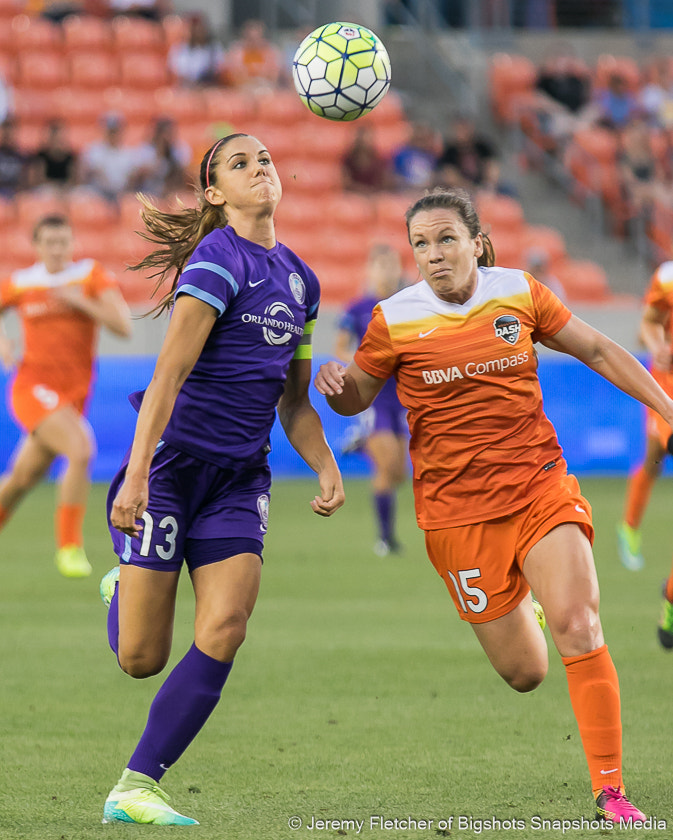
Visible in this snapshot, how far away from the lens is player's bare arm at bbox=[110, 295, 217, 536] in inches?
163

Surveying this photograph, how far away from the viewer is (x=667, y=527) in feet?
40.9

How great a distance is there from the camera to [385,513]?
35.4 ft

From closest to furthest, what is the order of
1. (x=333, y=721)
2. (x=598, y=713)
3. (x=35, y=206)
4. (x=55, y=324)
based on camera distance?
(x=598, y=713)
(x=333, y=721)
(x=55, y=324)
(x=35, y=206)

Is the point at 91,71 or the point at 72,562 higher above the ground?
the point at 91,71

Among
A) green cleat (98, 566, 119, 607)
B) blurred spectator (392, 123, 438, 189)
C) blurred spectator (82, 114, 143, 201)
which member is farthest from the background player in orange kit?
blurred spectator (82, 114, 143, 201)

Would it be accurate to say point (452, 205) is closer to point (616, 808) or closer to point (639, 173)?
point (616, 808)

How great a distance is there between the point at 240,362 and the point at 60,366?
550cm

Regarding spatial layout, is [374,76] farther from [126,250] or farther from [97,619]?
[126,250]

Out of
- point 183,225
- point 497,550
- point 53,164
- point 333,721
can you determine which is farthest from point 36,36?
point 497,550

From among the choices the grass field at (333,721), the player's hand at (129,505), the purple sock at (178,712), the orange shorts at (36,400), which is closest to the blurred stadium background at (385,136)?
the orange shorts at (36,400)

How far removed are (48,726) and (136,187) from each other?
12.7 meters

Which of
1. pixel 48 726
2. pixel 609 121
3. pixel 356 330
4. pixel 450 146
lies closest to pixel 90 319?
pixel 356 330

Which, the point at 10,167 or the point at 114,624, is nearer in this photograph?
the point at 114,624

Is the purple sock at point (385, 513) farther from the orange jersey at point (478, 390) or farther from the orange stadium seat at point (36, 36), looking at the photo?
the orange stadium seat at point (36, 36)
